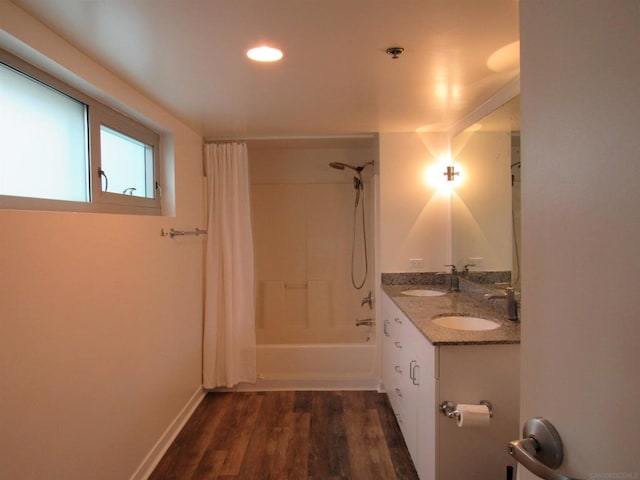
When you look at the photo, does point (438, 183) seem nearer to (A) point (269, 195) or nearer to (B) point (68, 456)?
(A) point (269, 195)

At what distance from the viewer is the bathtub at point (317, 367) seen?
11.1 ft

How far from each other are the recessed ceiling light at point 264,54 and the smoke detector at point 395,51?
0.47 metres

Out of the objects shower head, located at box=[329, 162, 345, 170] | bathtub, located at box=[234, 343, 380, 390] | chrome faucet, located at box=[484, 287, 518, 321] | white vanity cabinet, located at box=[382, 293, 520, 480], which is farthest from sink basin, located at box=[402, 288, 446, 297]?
shower head, located at box=[329, 162, 345, 170]

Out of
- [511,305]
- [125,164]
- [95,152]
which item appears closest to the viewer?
[95,152]

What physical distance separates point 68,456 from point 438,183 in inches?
117

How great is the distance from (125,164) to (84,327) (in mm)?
1043

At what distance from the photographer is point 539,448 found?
651 mm

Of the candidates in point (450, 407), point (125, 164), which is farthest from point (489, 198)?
point (125, 164)

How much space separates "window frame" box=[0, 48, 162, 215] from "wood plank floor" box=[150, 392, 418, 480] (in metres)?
1.59

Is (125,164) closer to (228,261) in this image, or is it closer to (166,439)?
(228,261)

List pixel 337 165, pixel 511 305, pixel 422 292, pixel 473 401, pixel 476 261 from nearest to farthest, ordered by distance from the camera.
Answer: pixel 473 401 → pixel 511 305 → pixel 476 261 → pixel 422 292 → pixel 337 165

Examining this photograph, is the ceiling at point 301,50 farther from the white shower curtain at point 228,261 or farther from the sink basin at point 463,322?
the sink basin at point 463,322

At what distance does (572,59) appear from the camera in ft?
1.90

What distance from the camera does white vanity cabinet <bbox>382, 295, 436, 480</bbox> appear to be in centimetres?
183
